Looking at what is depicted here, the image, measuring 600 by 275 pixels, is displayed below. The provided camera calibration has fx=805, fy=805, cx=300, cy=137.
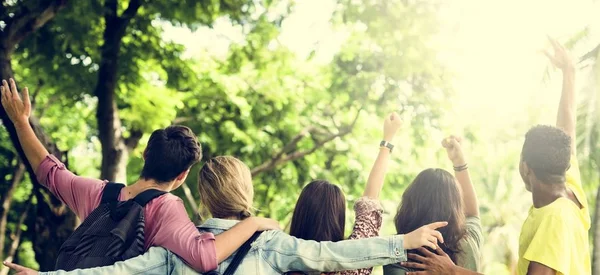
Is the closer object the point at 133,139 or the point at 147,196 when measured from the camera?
the point at 147,196

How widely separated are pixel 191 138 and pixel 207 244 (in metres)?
0.57

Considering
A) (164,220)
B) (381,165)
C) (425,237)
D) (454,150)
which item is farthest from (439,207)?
(164,220)

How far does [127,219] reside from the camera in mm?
3705

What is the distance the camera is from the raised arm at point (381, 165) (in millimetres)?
4570

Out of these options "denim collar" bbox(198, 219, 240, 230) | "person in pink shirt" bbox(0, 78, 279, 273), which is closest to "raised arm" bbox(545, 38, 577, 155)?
"person in pink shirt" bbox(0, 78, 279, 273)

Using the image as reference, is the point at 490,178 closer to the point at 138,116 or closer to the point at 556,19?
the point at 556,19

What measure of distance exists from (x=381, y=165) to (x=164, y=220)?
1.46 metres

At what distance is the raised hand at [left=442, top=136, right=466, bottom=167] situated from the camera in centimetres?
476

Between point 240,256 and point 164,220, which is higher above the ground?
point 164,220

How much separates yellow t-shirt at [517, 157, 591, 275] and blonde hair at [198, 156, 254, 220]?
1.33 m

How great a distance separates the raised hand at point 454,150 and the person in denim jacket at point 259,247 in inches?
40.5

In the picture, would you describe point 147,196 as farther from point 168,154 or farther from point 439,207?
point 439,207

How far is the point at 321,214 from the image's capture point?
13.1ft

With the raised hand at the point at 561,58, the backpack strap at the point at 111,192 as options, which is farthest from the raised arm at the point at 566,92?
the backpack strap at the point at 111,192
